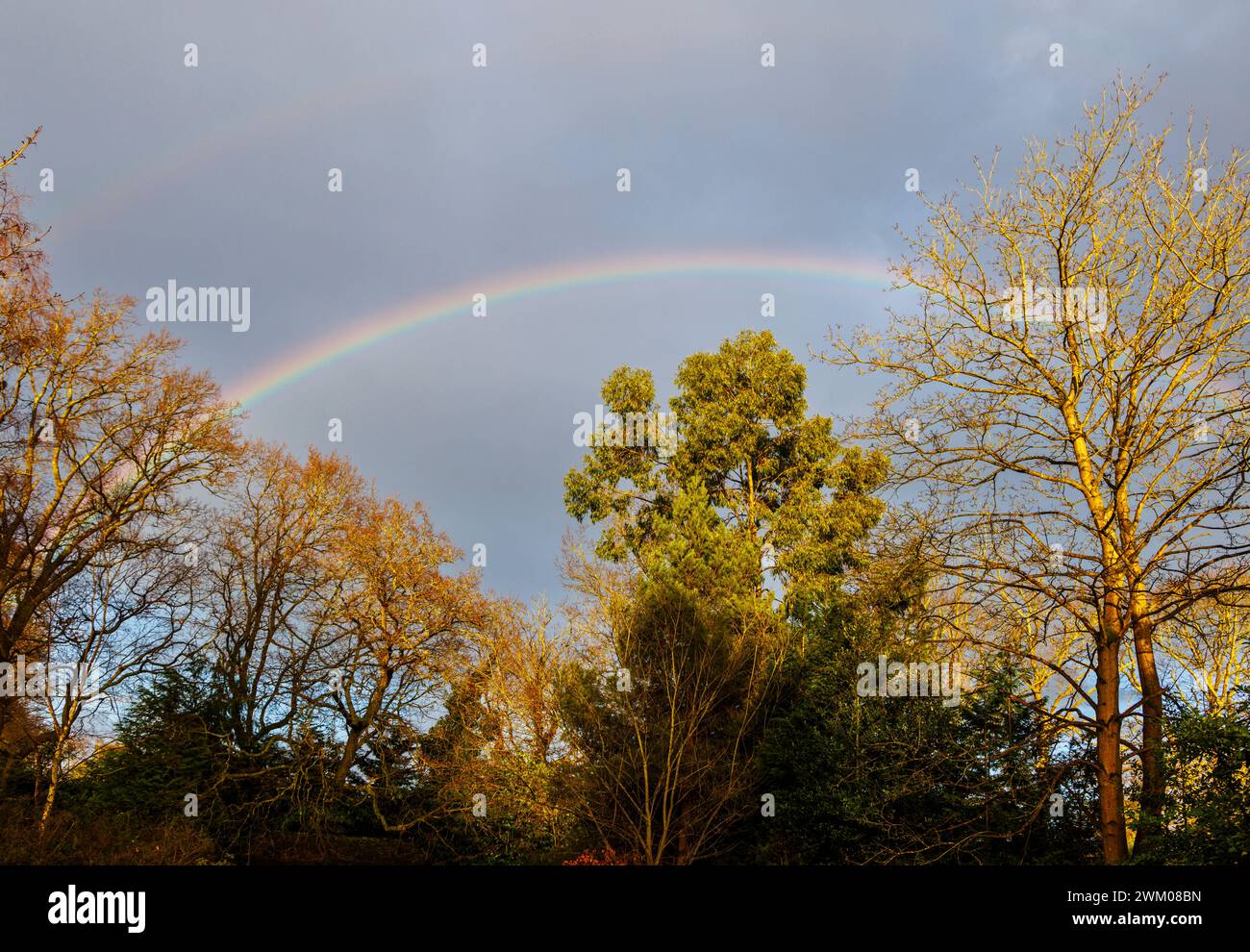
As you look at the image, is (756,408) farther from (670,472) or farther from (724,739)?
(724,739)

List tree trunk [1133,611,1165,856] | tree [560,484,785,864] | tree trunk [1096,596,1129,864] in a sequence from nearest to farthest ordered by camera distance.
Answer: tree trunk [1096,596,1129,864] → tree trunk [1133,611,1165,856] → tree [560,484,785,864]

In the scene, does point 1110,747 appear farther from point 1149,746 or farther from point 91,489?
point 91,489

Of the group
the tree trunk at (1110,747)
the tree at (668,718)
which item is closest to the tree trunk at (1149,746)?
the tree trunk at (1110,747)

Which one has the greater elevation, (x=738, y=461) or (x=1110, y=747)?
(x=738, y=461)

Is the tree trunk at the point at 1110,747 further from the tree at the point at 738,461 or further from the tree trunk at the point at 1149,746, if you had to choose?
the tree at the point at 738,461

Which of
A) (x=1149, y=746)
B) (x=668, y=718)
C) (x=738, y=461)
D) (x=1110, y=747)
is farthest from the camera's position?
(x=738, y=461)

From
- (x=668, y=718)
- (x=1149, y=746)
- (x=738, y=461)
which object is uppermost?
(x=738, y=461)

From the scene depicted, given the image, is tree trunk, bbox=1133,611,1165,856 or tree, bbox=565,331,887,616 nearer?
tree trunk, bbox=1133,611,1165,856

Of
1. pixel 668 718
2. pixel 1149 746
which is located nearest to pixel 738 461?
pixel 668 718

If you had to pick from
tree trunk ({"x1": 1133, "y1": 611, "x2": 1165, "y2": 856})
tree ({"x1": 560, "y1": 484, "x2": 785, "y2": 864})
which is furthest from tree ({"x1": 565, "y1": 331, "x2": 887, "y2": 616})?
tree trunk ({"x1": 1133, "y1": 611, "x2": 1165, "y2": 856})

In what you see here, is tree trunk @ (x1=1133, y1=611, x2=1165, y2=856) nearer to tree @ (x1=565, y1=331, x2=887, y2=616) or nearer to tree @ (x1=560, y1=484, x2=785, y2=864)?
tree @ (x1=560, y1=484, x2=785, y2=864)

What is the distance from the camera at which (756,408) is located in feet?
97.4

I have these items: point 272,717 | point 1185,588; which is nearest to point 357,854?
point 272,717
